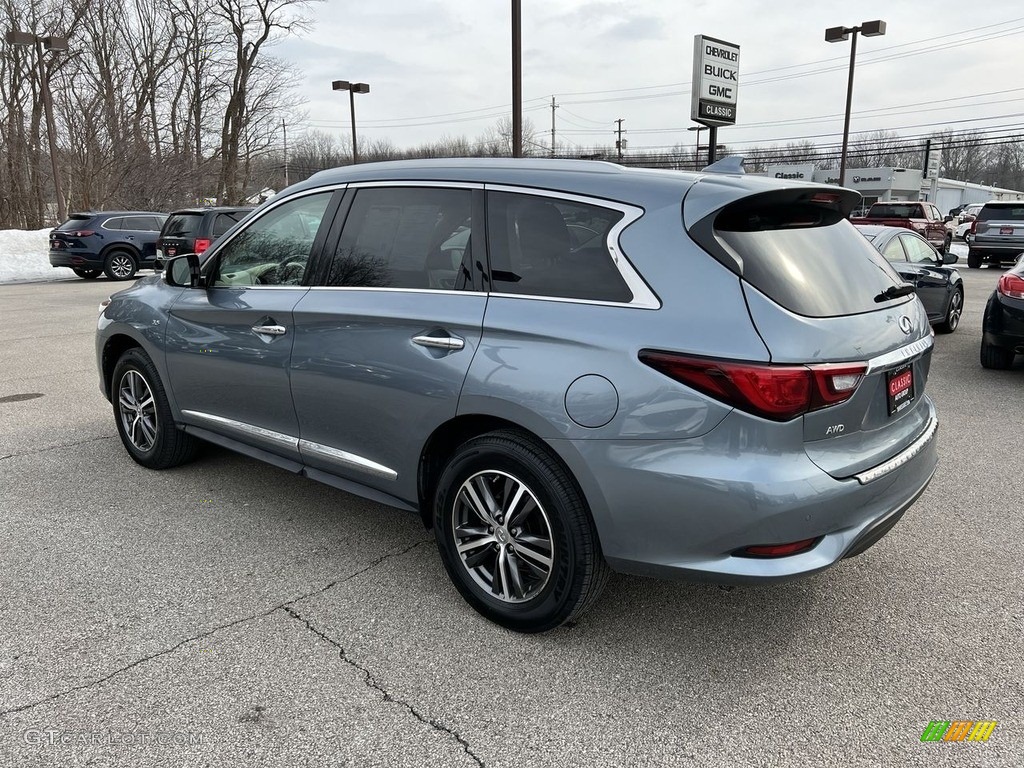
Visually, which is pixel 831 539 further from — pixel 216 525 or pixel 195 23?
pixel 195 23

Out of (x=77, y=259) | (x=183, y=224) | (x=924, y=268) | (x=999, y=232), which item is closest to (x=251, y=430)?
(x=924, y=268)

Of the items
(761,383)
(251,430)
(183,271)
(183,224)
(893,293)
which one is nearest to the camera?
(761,383)

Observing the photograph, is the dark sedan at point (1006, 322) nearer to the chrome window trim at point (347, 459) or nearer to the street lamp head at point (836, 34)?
the chrome window trim at point (347, 459)

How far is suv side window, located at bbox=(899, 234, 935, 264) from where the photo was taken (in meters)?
9.98

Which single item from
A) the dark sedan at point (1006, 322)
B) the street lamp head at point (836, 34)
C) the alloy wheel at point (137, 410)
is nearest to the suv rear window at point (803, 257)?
the alloy wheel at point (137, 410)

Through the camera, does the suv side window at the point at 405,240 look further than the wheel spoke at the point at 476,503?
Yes

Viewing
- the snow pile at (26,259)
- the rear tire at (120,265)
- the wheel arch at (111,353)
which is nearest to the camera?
the wheel arch at (111,353)

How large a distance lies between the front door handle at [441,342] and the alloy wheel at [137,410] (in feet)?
7.96

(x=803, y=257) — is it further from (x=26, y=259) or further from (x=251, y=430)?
(x=26, y=259)

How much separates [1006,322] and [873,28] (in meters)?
24.1

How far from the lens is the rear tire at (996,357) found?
25.8ft

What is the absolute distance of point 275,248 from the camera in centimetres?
399

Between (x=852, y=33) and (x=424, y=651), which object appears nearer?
(x=424, y=651)

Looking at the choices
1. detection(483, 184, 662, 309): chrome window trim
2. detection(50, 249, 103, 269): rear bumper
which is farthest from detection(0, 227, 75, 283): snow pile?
detection(483, 184, 662, 309): chrome window trim
